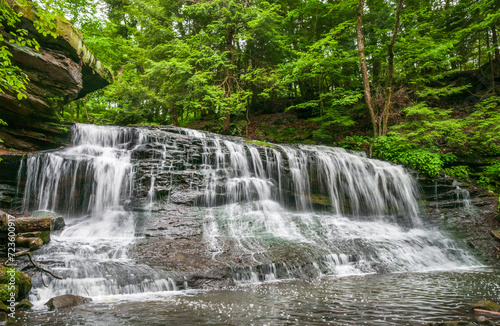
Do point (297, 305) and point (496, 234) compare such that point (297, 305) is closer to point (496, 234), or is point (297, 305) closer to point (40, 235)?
point (40, 235)

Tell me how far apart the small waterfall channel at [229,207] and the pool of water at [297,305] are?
2.66 ft

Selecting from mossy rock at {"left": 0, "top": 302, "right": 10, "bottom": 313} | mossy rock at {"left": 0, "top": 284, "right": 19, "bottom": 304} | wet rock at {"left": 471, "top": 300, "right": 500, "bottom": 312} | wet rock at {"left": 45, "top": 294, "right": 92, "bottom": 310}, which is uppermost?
wet rock at {"left": 471, "top": 300, "right": 500, "bottom": 312}

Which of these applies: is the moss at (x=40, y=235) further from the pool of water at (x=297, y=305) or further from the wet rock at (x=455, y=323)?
the wet rock at (x=455, y=323)

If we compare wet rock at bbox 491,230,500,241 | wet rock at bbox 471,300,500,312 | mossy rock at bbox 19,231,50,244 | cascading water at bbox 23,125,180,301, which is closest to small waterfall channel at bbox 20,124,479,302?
cascading water at bbox 23,125,180,301

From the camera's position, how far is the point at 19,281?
3.89 m

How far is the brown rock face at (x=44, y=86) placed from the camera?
8305mm

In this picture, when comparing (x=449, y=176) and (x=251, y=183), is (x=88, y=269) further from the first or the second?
(x=449, y=176)

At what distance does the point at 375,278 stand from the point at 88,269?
18.8ft

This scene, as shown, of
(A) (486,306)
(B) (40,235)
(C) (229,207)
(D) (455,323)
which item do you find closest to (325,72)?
(C) (229,207)

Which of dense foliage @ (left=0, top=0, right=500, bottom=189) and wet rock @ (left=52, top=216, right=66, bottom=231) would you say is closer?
wet rock @ (left=52, top=216, right=66, bottom=231)

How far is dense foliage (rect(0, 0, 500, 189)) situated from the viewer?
12289mm

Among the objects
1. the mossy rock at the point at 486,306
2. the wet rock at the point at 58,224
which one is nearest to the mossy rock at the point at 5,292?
the wet rock at the point at 58,224

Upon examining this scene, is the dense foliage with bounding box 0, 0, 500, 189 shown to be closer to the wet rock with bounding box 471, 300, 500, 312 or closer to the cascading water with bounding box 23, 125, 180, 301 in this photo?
the cascading water with bounding box 23, 125, 180, 301

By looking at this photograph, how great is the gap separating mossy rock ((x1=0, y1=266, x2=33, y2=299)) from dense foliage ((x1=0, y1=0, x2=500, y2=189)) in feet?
35.2
